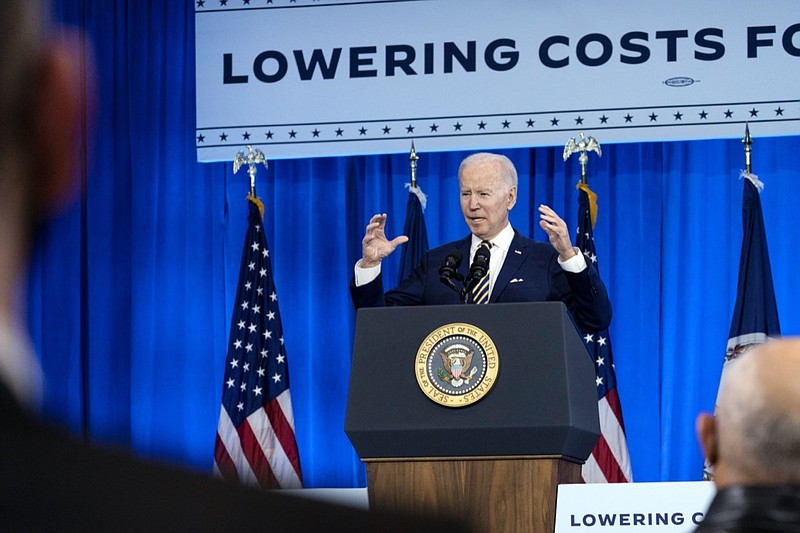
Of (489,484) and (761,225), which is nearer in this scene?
(489,484)

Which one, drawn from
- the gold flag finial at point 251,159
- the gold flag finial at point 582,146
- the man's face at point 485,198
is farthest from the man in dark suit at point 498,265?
the gold flag finial at point 251,159

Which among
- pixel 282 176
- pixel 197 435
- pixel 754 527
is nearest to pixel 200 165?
pixel 282 176

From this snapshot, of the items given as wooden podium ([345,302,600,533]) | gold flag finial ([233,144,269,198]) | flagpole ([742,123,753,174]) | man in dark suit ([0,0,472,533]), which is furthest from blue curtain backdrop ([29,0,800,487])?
man in dark suit ([0,0,472,533])

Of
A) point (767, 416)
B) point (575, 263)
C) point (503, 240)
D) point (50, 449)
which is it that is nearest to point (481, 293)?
point (503, 240)

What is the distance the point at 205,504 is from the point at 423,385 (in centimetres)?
341

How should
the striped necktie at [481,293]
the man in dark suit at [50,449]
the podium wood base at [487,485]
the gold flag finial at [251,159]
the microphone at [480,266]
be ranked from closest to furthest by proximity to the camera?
the man in dark suit at [50,449] → the podium wood base at [487,485] → the microphone at [480,266] → the striped necktie at [481,293] → the gold flag finial at [251,159]

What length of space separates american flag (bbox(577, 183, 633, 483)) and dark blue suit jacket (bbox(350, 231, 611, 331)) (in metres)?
2.77

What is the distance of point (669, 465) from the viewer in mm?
7918

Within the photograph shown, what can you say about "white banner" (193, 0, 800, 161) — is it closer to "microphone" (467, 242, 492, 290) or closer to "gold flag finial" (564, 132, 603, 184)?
"gold flag finial" (564, 132, 603, 184)

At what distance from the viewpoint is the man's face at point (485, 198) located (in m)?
4.82

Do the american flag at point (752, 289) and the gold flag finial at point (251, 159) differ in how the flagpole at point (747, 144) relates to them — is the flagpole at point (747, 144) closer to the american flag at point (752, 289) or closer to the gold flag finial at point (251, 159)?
the american flag at point (752, 289)

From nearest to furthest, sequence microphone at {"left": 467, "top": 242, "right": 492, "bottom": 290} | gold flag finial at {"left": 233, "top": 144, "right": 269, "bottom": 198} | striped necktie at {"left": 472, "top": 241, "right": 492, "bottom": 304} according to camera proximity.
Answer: microphone at {"left": 467, "top": 242, "right": 492, "bottom": 290}, striped necktie at {"left": 472, "top": 241, "right": 492, "bottom": 304}, gold flag finial at {"left": 233, "top": 144, "right": 269, "bottom": 198}

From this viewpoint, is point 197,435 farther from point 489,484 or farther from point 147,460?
point 147,460

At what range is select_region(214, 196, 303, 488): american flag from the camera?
786 centimetres
